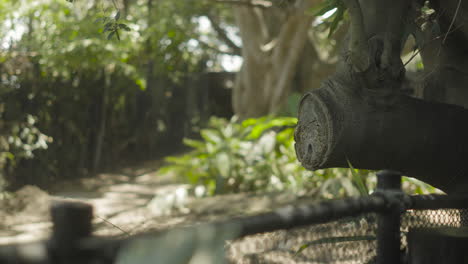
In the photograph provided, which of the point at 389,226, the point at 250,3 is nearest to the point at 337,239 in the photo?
the point at 389,226

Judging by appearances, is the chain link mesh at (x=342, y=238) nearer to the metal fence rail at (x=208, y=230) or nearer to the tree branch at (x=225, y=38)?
the metal fence rail at (x=208, y=230)

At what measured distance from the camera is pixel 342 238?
5.28 ft

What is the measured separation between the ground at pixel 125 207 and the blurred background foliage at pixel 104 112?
12.3 inches

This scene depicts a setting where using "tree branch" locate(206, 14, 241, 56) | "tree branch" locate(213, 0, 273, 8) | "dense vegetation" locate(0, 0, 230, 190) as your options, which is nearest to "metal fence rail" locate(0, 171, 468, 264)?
"dense vegetation" locate(0, 0, 230, 190)

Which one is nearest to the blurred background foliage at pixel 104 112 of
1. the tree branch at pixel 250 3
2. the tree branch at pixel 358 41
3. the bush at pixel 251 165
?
the bush at pixel 251 165

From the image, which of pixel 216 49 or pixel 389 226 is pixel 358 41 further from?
pixel 216 49


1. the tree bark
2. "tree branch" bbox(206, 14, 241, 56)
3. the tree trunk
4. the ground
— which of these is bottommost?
the ground

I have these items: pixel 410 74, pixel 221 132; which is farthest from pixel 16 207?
pixel 410 74

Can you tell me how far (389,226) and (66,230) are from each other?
949 millimetres

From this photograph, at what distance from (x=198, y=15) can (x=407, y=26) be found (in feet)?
27.7

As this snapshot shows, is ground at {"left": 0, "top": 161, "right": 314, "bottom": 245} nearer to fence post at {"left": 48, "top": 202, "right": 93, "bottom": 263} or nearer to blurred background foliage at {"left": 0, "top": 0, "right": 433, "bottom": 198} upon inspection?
blurred background foliage at {"left": 0, "top": 0, "right": 433, "bottom": 198}

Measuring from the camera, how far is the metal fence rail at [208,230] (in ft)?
2.28

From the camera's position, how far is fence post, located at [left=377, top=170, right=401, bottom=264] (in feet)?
4.36

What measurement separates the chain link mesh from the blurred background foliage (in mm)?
2166
